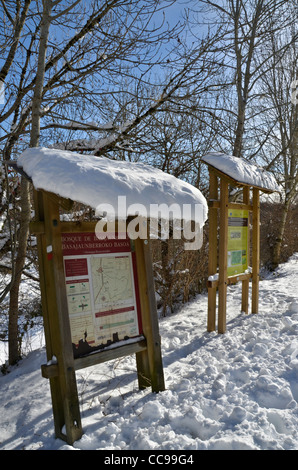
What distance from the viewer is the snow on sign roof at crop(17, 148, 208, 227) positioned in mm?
2221

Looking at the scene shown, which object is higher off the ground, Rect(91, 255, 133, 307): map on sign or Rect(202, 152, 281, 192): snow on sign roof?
Rect(202, 152, 281, 192): snow on sign roof

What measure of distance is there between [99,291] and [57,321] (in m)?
0.48

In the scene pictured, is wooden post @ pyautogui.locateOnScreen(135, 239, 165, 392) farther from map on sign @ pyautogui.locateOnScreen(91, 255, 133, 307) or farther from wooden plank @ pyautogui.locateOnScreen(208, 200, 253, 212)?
wooden plank @ pyautogui.locateOnScreen(208, 200, 253, 212)


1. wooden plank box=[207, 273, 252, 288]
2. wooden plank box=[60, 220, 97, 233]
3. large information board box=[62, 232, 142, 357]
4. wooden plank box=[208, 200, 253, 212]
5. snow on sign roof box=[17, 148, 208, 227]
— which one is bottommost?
wooden plank box=[207, 273, 252, 288]

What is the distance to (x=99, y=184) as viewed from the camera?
2.28m

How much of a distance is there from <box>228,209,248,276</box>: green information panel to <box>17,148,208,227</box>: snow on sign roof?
242 centimetres

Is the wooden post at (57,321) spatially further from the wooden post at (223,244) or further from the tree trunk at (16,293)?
the wooden post at (223,244)

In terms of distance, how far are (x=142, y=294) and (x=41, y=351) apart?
2.13 m

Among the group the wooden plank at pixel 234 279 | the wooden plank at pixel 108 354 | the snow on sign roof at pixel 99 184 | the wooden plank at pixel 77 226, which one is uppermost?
the snow on sign roof at pixel 99 184

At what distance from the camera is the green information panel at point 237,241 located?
512cm

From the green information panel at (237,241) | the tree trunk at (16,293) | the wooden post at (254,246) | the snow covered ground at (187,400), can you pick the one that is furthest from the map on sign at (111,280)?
the wooden post at (254,246)

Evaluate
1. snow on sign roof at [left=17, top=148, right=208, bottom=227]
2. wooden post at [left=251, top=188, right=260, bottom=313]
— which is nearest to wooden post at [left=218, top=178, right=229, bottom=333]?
wooden post at [left=251, top=188, right=260, bottom=313]

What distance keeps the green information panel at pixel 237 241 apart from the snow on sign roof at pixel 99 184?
242cm

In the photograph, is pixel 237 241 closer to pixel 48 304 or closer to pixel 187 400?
pixel 187 400
